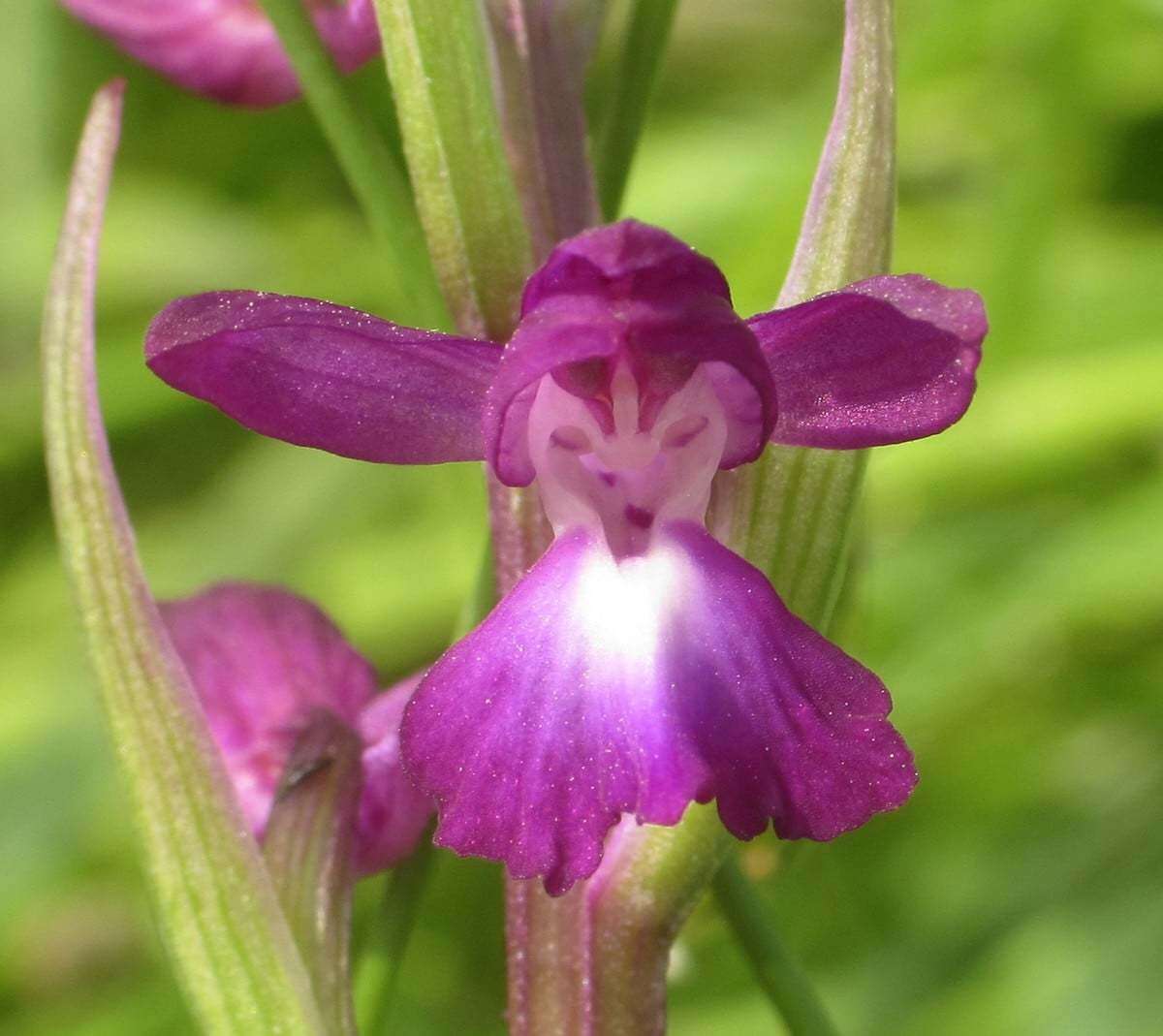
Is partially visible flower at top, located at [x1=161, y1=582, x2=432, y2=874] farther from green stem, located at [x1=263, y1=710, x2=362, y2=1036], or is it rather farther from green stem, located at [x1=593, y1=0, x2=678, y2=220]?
green stem, located at [x1=593, y1=0, x2=678, y2=220]

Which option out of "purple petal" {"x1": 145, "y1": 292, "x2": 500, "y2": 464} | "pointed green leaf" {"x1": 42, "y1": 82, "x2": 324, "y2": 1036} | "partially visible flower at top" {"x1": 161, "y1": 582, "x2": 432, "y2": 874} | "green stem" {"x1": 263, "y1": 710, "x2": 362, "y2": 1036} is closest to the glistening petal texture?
"partially visible flower at top" {"x1": 161, "y1": 582, "x2": 432, "y2": 874}

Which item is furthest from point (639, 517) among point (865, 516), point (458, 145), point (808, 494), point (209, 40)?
point (865, 516)

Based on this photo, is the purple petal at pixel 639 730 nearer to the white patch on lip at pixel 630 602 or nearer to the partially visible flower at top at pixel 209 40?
the white patch on lip at pixel 630 602

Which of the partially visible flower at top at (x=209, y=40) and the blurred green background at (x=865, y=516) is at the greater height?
the partially visible flower at top at (x=209, y=40)

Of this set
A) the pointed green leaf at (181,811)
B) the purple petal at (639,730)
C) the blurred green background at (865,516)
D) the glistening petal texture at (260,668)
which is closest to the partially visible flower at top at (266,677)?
the glistening petal texture at (260,668)

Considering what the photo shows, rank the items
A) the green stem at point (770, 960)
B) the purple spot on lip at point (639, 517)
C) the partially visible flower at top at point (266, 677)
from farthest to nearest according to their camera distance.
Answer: the partially visible flower at top at point (266, 677) → the green stem at point (770, 960) → the purple spot on lip at point (639, 517)

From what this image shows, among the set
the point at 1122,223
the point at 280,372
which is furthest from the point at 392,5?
the point at 1122,223
